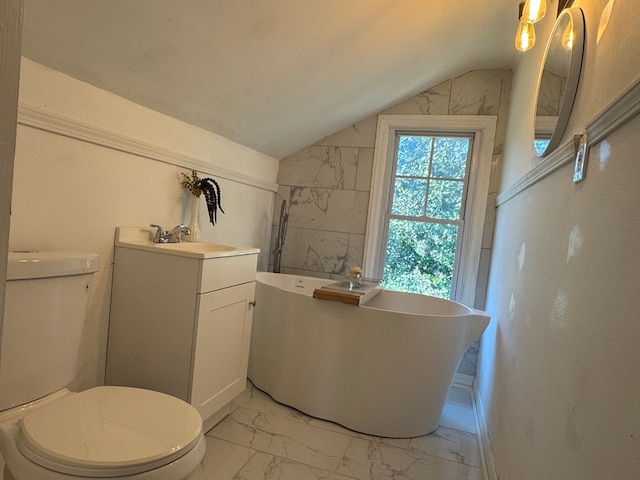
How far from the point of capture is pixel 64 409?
1.26m

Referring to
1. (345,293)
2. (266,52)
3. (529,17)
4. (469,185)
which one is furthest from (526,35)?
(469,185)

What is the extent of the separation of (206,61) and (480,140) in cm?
206

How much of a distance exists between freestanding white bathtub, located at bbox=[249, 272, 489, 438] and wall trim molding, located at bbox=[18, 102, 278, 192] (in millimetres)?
917

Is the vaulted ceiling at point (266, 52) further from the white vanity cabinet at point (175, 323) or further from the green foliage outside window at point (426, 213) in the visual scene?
the white vanity cabinet at point (175, 323)

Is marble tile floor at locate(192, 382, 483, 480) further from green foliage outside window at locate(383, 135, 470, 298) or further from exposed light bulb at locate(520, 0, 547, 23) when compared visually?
exposed light bulb at locate(520, 0, 547, 23)

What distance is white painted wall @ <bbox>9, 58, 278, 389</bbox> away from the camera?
4.90ft

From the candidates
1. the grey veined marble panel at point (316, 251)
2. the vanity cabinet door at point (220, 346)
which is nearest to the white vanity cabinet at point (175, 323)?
the vanity cabinet door at point (220, 346)

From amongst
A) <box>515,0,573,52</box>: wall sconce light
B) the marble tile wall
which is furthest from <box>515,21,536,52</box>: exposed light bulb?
the marble tile wall

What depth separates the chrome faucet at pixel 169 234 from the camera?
1.99m

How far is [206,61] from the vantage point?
1841 millimetres

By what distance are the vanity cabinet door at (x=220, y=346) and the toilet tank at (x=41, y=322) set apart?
47cm

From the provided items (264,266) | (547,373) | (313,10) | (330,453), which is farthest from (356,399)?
(313,10)

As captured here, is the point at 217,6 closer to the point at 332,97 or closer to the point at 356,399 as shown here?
the point at 332,97

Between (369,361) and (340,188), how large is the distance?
1.53m
